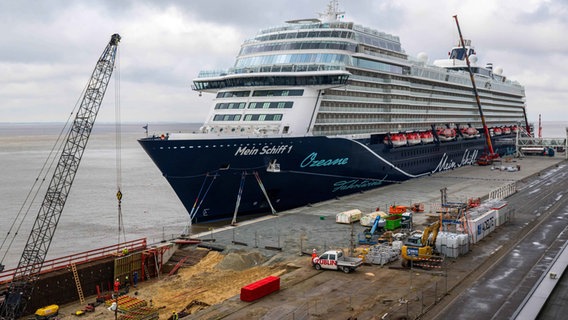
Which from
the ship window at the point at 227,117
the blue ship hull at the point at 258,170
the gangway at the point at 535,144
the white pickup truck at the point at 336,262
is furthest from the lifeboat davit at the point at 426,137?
the gangway at the point at 535,144

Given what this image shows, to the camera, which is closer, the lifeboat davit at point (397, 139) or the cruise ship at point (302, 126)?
the cruise ship at point (302, 126)

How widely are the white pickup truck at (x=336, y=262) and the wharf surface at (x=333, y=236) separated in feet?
1.76

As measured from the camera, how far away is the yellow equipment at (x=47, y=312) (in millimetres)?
25062

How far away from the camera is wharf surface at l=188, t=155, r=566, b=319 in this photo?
21.1m

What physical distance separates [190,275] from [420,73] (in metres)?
42.0

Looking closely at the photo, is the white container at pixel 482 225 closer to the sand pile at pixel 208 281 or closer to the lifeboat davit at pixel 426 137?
the sand pile at pixel 208 281

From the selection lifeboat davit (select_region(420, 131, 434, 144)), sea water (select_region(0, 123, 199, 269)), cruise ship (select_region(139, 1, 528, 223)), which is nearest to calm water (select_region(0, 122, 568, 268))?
sea water (select_region(0, 123, 199, 269))

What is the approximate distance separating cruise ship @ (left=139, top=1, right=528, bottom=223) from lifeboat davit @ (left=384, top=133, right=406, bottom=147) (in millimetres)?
114

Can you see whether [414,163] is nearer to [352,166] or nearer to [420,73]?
[420,73]

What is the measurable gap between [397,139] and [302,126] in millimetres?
16632

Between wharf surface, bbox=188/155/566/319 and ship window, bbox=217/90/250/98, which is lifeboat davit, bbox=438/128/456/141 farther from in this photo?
ship window, bbox=217/90/250/98

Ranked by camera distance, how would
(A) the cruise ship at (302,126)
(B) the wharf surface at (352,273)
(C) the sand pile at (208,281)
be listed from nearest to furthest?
1. (B) the wharf surface at (352,273)
2. (C) the sand pile at (208,281)
3. (A) the cruise ship at (302,126)

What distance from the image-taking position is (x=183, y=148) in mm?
33438

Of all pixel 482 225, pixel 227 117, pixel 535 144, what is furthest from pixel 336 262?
pixel 535 144
